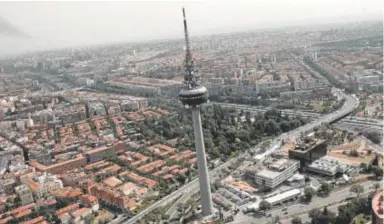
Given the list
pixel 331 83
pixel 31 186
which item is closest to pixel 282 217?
pixel 31 186

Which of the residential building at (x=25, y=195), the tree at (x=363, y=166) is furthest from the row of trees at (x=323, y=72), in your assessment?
the residential building at (x=25, y=195)

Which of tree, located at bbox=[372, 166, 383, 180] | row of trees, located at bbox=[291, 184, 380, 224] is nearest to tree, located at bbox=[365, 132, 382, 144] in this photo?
tree, located at bbox=[372, 166, 383, 180]

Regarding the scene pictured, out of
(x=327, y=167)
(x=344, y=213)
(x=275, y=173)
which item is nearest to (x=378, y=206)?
(x=344, y=213)

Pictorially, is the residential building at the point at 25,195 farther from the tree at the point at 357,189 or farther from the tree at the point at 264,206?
the tree at the point at 357,189

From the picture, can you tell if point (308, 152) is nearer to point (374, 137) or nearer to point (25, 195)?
point (374, 137)

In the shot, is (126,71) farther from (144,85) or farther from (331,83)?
(331,83)
